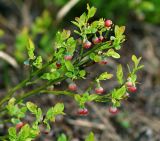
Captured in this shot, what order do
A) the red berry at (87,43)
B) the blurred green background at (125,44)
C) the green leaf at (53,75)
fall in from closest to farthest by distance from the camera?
the red berry at (87,43) < the green leaf at (53,75) < the blurred green background at (125,44)

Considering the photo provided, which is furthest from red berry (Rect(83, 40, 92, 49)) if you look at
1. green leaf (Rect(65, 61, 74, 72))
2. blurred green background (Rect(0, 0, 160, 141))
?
blurred green background (Rect(0, 0, 160, 141))

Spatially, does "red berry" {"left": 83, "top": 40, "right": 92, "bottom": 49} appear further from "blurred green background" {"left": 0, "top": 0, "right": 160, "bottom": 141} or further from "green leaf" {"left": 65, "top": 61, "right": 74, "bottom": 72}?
"blurred green background" {"left": 0, "top": 0, "right": 160, "bottom": 141}

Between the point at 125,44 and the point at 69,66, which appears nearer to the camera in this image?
the point at 69,66

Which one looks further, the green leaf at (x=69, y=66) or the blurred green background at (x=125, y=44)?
the blurred green background at (x=125, y=44)

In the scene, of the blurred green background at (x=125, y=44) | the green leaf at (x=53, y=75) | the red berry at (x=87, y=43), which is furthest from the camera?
the blurred green background at (x=125, y=44)

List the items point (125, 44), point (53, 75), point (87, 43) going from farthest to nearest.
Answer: point (125, 44) < point (53, 75) < point (87, 43)

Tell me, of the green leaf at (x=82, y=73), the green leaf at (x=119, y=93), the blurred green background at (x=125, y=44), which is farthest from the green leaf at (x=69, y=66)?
the blurred green background at (x=125, y=44)

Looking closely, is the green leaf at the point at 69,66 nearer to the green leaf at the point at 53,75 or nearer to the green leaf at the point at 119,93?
the green leaf at the point at 53,75

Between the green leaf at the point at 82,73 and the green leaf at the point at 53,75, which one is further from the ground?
the green leaf at the point at 53,75

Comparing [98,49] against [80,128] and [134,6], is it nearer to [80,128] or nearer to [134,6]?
[80,128]

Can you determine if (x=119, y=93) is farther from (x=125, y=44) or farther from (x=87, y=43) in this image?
(x=125, y=44)

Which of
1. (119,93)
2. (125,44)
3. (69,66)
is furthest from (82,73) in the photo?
(125,44)
